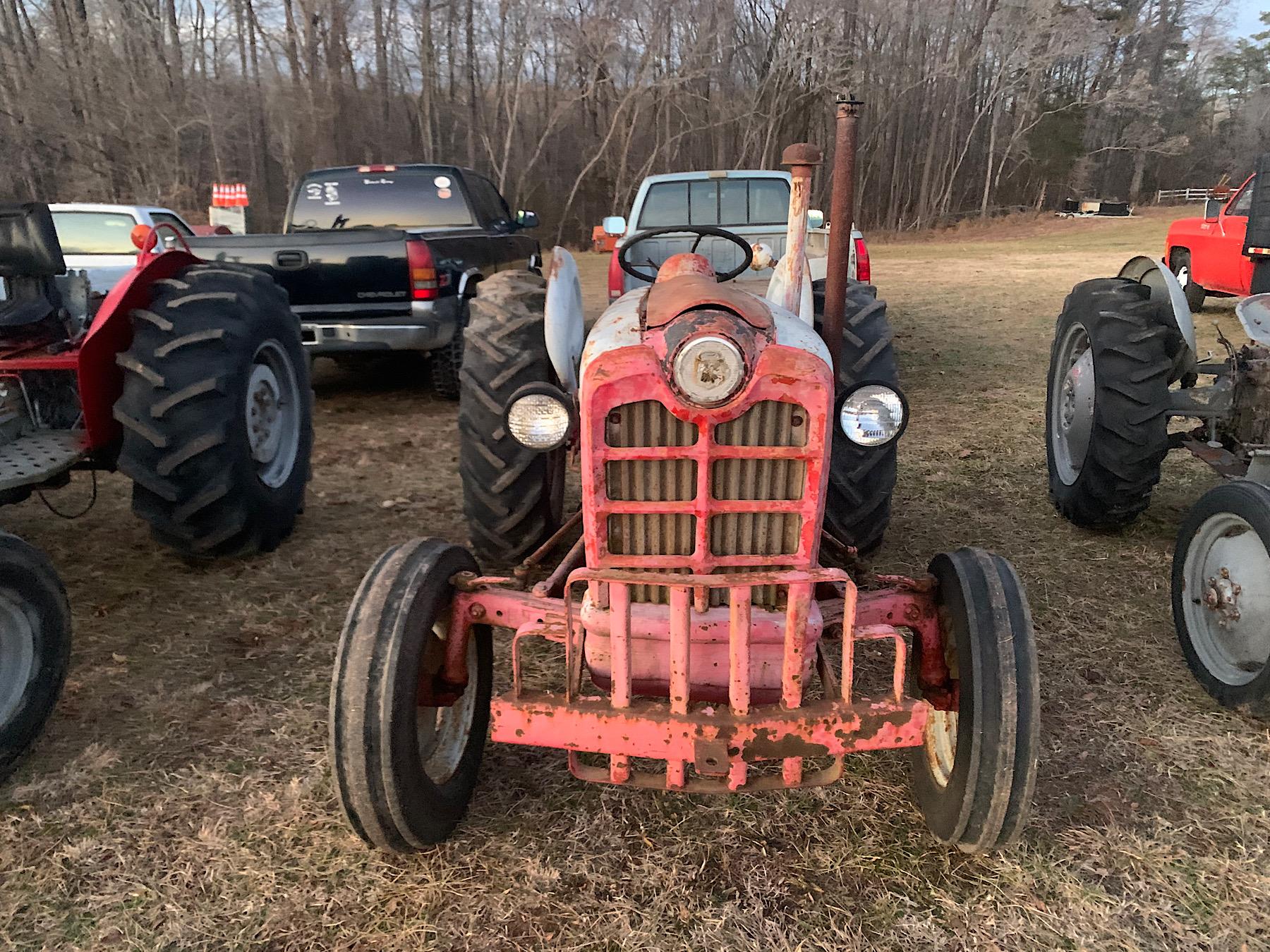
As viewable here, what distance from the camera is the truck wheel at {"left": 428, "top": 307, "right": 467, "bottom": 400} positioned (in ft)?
21.9

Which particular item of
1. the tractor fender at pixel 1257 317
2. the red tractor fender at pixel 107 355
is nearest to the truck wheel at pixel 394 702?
the red tractor fender at pixel 107 355

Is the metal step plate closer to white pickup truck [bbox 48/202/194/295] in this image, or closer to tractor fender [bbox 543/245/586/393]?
tractor fender [bbox 543/245/586/393]

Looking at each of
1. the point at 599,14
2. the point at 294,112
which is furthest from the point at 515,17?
the point at 294,112

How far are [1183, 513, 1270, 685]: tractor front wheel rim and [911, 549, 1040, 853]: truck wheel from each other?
1.21 meters

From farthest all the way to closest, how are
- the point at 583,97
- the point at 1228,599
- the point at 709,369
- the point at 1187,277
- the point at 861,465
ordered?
the point at 583,97, the point at 1187,277, the point at 861,465, the point at 1228,599, the point at 709,369

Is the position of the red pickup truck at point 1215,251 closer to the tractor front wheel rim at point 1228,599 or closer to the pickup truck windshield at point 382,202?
the tractor front wheel rim at point 1228,599

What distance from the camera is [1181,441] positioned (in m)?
3.92

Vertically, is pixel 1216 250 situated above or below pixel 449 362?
above

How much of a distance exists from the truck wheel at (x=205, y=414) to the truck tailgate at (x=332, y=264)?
6.68 ft

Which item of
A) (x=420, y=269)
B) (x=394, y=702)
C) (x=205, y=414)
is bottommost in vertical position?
(x=394, y=702)

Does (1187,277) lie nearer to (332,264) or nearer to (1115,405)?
(1115,405)

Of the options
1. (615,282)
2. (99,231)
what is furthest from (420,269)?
(99,231)

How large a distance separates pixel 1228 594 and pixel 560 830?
2.32 metres

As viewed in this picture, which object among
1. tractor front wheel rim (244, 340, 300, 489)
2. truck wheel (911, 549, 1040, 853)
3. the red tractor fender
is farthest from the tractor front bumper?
tractor front wheel rim (244, 340, 300, 489)
